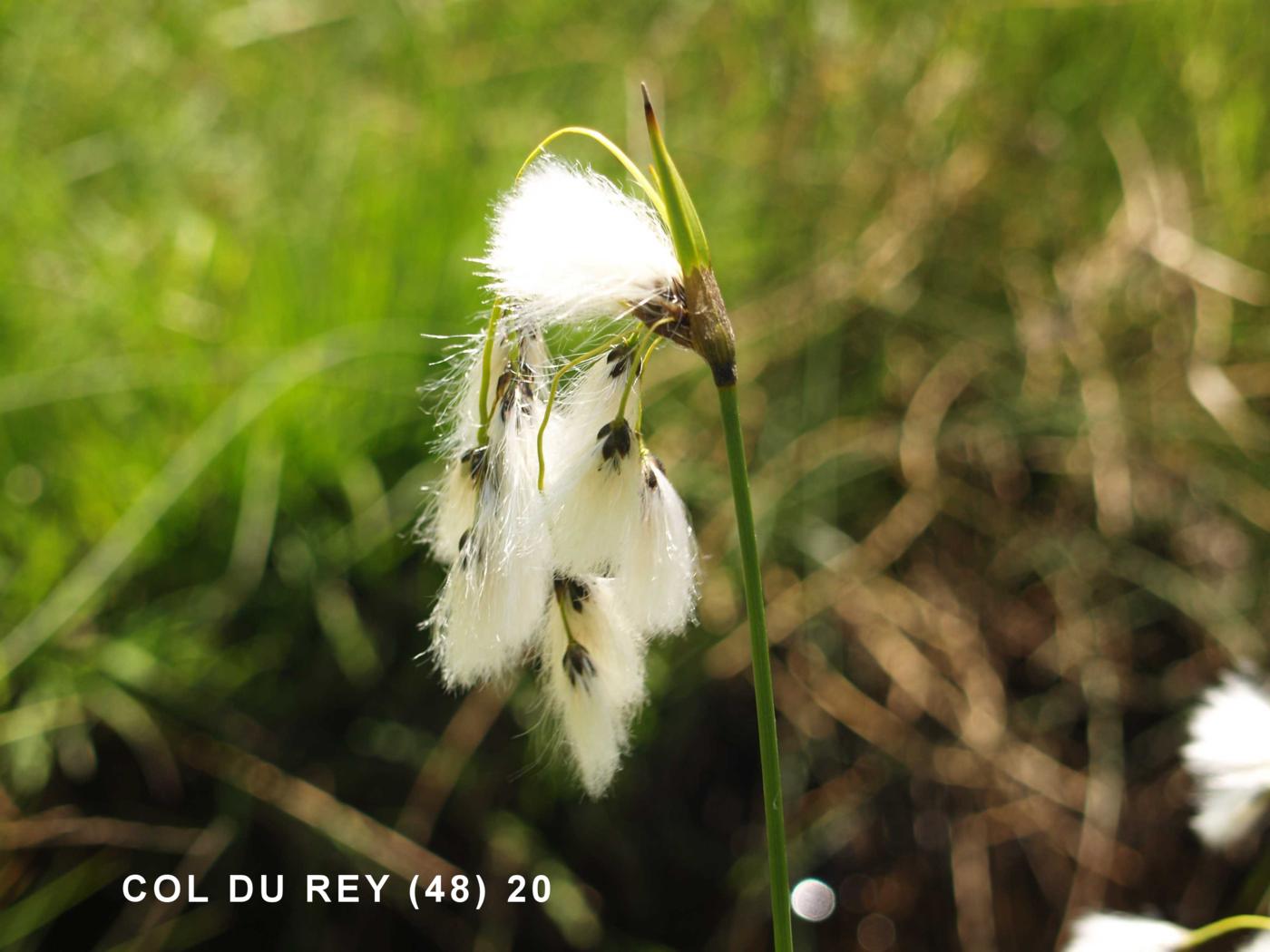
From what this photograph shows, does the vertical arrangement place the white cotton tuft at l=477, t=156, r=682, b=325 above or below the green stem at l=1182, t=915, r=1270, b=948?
above

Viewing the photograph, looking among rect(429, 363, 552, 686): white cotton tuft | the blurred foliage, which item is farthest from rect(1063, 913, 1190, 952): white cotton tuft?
the blurred foliage

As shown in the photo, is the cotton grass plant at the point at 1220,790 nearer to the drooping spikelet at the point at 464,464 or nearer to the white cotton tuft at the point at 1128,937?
the white cotton tuft at the point at 1128,937

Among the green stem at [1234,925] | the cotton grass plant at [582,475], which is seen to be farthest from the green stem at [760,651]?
the green stem at [1234,925]

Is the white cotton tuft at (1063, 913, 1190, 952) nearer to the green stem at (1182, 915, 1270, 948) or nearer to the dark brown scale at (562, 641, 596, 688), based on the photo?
the green stem at (1182, 915, 1270, 948)

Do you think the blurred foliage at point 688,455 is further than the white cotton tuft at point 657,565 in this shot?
Yes

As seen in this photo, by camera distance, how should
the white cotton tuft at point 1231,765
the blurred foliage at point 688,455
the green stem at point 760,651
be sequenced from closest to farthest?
the green stem at point 760,651 → the white cotton tuft at point 1231,765 → the blurred foliage at point 688,455

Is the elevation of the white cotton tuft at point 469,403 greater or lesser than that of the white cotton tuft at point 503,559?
greater

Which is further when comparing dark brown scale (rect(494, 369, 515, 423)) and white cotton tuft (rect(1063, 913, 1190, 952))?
white cotton tuft (rect(1063, 913, 1190, 952))

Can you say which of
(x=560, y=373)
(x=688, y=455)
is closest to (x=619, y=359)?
(x=560, y=373)

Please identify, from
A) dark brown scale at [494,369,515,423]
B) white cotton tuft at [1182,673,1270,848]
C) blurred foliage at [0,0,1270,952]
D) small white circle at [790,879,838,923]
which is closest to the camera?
dark brown scale at [494,369,515,423]
